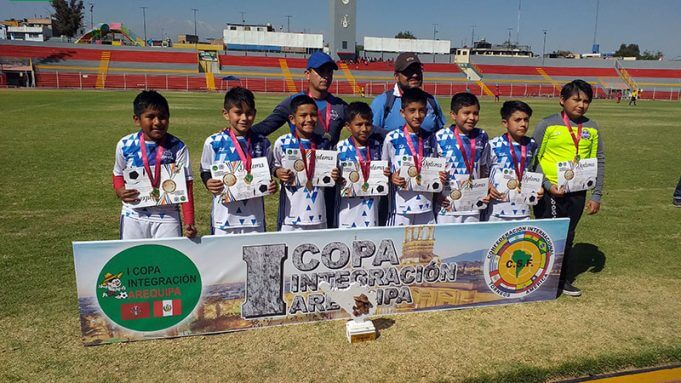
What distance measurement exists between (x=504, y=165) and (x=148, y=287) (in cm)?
344

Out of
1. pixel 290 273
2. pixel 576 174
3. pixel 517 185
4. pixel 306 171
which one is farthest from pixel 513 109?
pixel 290 273

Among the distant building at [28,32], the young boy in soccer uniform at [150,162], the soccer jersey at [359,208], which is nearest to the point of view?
the young boy in soccer uniform at [150,162]

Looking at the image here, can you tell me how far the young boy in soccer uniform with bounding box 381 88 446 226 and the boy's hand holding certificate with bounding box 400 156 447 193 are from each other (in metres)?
0.03

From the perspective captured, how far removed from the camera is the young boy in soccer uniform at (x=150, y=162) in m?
3.85

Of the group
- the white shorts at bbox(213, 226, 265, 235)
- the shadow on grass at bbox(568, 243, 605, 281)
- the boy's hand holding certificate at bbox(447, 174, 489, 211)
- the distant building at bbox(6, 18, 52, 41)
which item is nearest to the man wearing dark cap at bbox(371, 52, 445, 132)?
the boy's hand holding certificate at bbox(447, 174, 489, 211)

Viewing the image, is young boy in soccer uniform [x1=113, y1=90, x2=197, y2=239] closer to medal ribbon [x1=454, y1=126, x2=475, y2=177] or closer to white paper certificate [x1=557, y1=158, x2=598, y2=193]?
medal ribbon [x1=454, y1=126, x2=475, y2=177]

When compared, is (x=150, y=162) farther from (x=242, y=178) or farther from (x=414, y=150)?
(x=414, y=150)

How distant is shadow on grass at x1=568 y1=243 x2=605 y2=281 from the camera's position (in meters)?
5.54

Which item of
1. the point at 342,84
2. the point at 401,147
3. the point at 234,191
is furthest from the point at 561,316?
the point at 342,84

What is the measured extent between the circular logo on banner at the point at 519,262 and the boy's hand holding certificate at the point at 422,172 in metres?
0.84

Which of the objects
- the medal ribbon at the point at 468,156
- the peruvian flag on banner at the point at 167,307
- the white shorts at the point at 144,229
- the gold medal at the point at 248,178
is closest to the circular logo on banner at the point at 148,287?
the peruvian flag on banner at the point at 167,307

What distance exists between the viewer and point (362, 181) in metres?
4.30

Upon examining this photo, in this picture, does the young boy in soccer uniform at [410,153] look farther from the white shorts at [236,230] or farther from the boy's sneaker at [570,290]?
the boy's sneaker at [570,290]

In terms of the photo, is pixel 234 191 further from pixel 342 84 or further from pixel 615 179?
pixel 342 84
